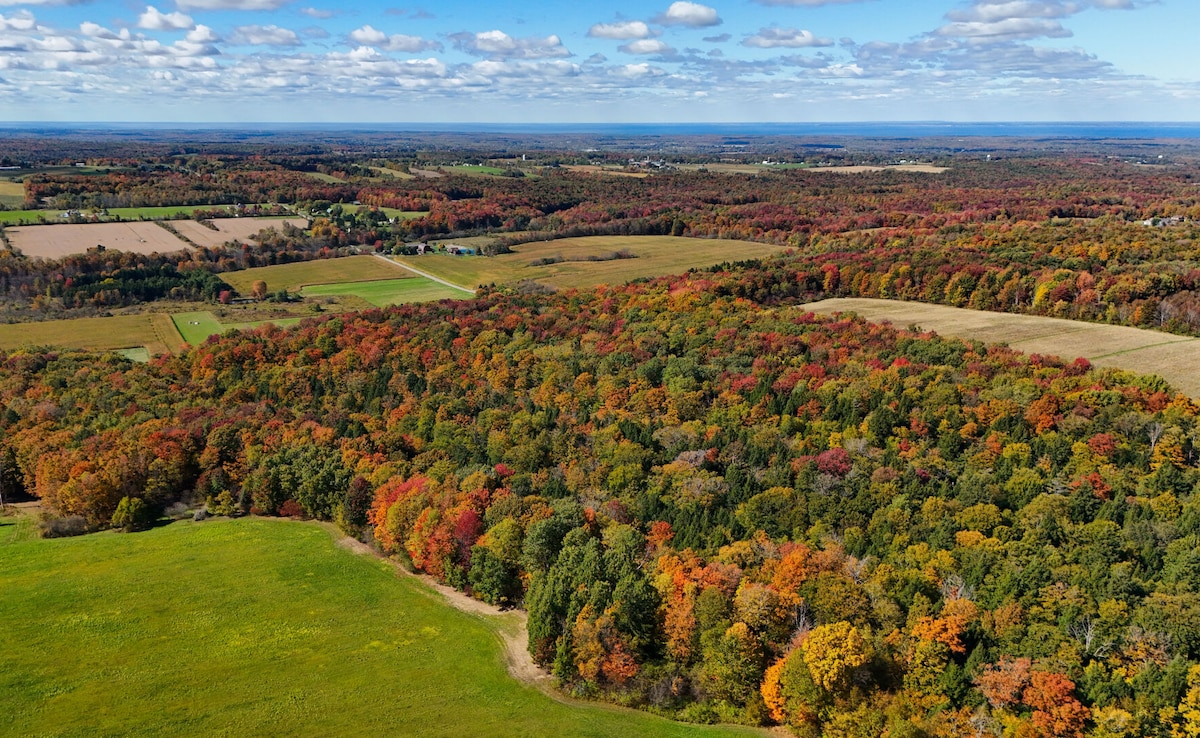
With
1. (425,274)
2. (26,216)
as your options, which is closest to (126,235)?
(26,216)

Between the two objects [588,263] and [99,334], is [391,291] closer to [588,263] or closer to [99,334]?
[588,263]

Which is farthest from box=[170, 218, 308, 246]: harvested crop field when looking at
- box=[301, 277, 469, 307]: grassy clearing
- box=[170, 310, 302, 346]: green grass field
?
box=[170, 310, 302, 346]: green grass field

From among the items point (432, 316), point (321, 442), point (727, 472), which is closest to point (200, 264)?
point (432, 316)

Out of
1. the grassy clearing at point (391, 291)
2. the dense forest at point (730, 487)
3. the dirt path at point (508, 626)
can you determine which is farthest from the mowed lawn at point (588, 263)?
the dirt path at point (508, 626)

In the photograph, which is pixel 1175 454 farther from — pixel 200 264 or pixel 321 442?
pixel 200 264

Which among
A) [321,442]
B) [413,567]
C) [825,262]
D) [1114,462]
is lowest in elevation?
[413,567]

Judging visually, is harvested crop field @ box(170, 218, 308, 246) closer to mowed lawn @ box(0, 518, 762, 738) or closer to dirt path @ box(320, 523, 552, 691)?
mowed lawn @ box(0, 518, 762, 738)
